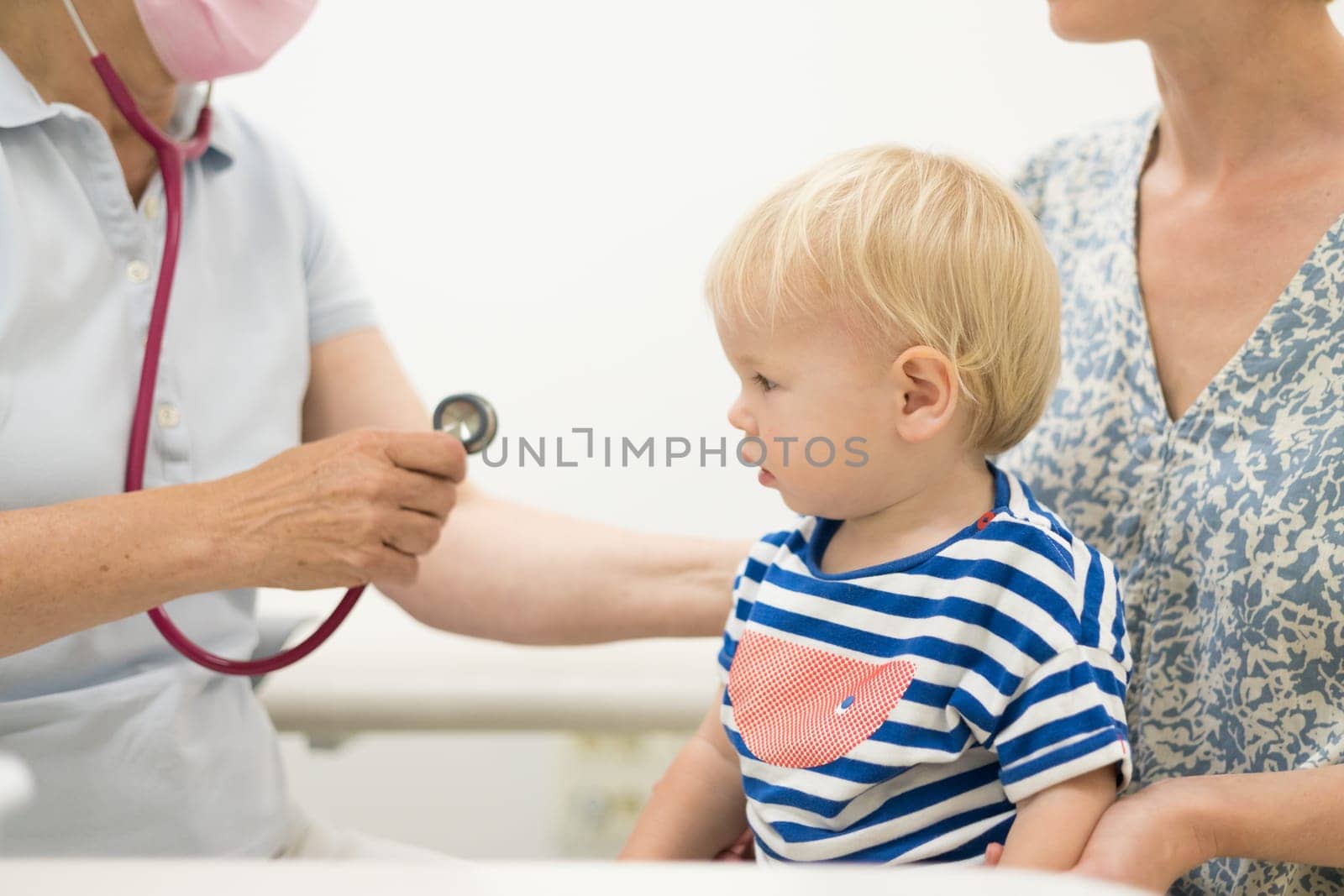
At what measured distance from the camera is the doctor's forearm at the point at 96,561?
3.13 feet

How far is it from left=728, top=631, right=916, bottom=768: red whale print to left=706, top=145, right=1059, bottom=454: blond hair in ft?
0.69

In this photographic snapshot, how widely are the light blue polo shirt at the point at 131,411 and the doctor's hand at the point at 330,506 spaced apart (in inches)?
6.5

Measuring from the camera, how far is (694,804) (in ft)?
3.64

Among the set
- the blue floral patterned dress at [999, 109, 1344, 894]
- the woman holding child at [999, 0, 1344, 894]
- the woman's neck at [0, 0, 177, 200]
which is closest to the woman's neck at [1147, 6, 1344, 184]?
the woman holding child at [999, 0, 1344, 894]

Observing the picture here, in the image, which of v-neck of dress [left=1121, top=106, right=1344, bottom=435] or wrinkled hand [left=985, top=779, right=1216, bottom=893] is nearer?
wrinkled hand [left=985, top=779, right=1216, bottom=893]

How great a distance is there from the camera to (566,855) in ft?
6.86

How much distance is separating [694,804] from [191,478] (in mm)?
568

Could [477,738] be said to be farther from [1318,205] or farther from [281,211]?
[1318,205]

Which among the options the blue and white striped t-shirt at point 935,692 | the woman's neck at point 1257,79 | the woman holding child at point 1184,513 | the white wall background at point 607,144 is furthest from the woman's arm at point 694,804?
the white wall background at point 607,144

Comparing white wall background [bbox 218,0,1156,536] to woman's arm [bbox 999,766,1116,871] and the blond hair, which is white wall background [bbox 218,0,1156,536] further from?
woman's arm [bbox 999,766,1116,871]

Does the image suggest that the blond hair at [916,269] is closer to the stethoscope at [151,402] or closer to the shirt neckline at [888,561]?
the shirt neckline at [888,561]

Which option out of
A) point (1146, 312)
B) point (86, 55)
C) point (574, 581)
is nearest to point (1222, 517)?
point (1146, 312)

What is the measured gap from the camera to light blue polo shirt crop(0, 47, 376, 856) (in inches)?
42.3

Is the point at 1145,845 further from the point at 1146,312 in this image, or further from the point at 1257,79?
the point at 1257,79
